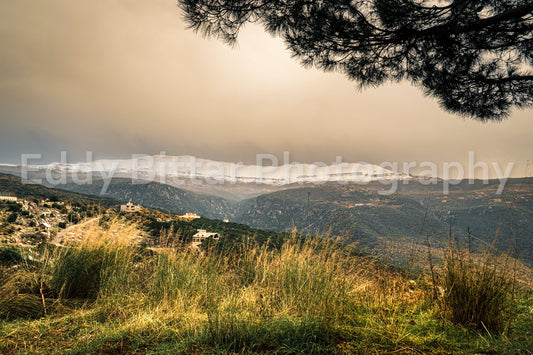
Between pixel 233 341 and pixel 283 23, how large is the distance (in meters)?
5.10

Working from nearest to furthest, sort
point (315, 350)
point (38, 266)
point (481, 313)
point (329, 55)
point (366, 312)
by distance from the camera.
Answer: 1. point (315, 350)
2. point (481, 313)
3. point (366, 312)
4. point (38, 266)
5. point (329, 55)

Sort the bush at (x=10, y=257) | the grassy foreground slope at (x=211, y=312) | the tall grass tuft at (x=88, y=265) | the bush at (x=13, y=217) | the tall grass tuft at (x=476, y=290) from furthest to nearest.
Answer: the bush at (x=13, y=217) → the bush at (x=10, y=257) → the tall grass tuft at (x=88, y=265) → the tall grass tuft at (x=476, y=290) → the grassy foreground slope at (x=211, y=312)

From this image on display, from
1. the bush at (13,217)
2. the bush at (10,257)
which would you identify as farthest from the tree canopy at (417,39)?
the bush at (13,217)

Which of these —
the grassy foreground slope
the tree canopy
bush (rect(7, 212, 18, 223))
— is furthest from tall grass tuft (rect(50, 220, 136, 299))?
bush (rect(7, 212, 18, 223))

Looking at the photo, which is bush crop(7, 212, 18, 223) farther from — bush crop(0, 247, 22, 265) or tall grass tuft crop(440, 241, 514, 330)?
tall grass tuft crop(440, 241, 514, 330)

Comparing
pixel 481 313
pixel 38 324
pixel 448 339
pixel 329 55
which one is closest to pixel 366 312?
pixel 448 339

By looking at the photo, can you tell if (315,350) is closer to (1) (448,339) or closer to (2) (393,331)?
(2) (393,331)

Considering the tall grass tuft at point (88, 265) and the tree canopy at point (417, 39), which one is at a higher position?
the tree canopy at point (417, 39)

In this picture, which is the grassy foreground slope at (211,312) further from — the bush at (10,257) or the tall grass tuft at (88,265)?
the bush at (10,257)

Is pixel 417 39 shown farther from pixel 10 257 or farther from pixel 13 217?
pixel 13 217

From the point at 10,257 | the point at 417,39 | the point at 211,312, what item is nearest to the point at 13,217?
the point at 10,257

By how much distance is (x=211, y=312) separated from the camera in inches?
104

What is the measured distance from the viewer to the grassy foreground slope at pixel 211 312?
2215 millimetres

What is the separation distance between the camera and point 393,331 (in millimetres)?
2389
